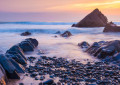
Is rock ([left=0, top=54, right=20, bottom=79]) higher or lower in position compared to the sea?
higher

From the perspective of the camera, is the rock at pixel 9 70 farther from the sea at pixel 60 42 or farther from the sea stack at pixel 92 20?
the sea stack at pixel 92 20

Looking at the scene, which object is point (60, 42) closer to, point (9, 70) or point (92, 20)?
point (9, 70)

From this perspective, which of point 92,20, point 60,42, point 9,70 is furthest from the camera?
point 92,20

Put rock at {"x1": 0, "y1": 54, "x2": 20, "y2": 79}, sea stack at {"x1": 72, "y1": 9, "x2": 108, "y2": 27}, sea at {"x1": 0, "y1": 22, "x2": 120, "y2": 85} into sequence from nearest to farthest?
rock at {"x1": 0, "y1": 54, "x2": 20, "y2": 79} < sea at {"x1": 0, "y1": 22, "x2": 120, "y2": 85} < sea stack at {"x1": 72, "y1": 9, "x2": 108, "y2": 27}

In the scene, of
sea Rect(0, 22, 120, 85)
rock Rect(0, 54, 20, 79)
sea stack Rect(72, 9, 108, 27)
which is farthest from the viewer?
sea stack Rect(72, 9, 108, 27)

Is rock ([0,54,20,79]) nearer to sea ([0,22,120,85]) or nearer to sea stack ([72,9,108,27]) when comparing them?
sea ([0,22,120,85])

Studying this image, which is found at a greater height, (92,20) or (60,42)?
(92,20)

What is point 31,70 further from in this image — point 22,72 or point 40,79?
point 40,79

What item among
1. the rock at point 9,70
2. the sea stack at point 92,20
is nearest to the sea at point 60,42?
the rock at point 9,70

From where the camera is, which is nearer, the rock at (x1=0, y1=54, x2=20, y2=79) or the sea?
the rock at (x1=0, y1=54, x2=20, y2=79)

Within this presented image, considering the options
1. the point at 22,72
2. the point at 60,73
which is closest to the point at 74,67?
the point at 60,73

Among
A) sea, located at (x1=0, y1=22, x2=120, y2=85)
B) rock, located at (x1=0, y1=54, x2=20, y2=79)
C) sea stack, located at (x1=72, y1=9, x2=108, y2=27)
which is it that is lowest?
sea, located at (x1=0, y1=22, x2=120, y2=85)

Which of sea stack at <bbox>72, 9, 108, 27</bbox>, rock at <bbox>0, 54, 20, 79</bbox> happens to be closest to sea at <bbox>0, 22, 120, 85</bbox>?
rock at <bbox>0, 54, 20, 79</bbox>

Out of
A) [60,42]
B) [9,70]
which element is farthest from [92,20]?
[9,70]
